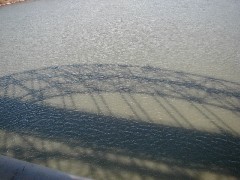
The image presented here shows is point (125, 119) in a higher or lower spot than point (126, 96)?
lower

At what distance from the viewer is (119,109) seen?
1142cm

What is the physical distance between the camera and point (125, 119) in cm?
1082

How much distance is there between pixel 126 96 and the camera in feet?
40.4

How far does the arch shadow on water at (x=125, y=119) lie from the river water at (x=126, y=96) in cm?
3

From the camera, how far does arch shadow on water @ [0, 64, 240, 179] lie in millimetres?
8984

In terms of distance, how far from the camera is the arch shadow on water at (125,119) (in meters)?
8.98

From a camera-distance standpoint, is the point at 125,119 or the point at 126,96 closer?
the point at 125,119

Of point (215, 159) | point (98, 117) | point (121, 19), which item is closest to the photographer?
point (215, 159)

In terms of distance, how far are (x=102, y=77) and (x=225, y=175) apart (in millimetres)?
7421

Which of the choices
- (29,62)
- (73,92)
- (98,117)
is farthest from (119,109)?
(29,62)

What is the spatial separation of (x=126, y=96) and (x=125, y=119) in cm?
168

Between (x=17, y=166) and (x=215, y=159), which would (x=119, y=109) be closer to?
(x=215, y=159)

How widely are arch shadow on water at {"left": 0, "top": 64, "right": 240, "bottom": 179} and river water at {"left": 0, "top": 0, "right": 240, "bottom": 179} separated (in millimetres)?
33

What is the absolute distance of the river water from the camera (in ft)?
29.6
